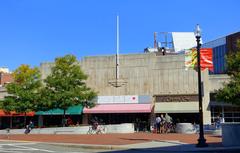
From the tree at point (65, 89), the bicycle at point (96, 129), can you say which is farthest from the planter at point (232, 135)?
the tree at point (65, 89)

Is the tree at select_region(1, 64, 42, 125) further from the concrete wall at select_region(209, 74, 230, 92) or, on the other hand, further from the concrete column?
the concrete wall at select_region(209, 74, 230, 92)

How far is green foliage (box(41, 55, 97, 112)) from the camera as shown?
43.4 meters

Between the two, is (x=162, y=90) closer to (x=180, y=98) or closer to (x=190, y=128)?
(x=180, y=98)

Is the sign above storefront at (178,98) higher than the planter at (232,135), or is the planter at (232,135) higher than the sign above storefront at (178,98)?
the sign above storefront at (178,98)

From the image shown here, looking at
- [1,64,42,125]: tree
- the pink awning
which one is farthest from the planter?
[1,64,42,125]: tree

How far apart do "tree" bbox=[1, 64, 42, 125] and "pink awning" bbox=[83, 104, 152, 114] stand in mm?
6227

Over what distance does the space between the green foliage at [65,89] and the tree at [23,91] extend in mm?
1629

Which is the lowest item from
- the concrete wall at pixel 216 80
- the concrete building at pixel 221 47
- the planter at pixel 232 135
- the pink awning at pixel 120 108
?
the planter at pixel 232 135

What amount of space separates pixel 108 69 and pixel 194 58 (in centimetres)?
2469

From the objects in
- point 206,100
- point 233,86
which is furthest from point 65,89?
point 233,86

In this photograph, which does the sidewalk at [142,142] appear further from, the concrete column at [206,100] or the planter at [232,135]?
the concrete column at [206,100]

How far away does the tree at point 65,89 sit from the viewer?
4345cm

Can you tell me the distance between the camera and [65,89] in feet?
145

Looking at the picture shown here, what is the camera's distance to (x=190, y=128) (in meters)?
37.7
